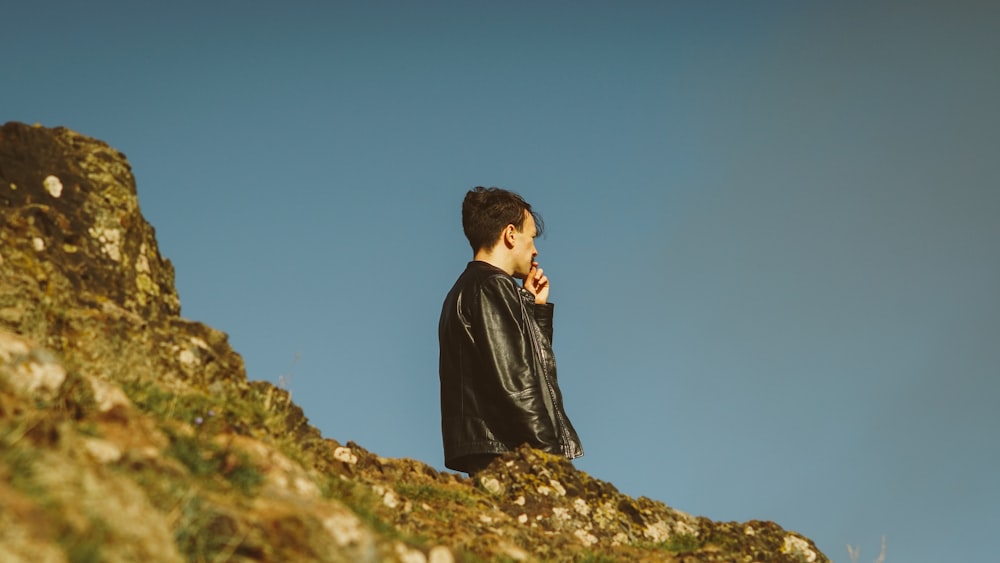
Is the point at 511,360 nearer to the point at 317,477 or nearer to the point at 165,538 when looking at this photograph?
the point at 317,477

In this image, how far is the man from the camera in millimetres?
8508

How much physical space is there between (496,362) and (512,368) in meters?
0.17

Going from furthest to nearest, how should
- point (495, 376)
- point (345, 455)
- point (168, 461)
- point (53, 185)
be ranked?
1. point (495, 376)
2. point (345, 455)
3. point (53, 185)
4. point (168, 461)

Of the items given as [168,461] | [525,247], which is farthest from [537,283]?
[168,461]

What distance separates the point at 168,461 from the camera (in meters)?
3.94

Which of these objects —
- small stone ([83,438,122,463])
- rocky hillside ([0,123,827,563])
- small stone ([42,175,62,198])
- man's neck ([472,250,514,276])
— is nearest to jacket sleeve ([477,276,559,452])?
man's neck ([472,250,514,276])

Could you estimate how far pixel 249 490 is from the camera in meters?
4.11

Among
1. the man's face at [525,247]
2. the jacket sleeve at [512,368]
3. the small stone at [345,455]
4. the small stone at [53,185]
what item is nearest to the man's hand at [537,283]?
the man's face at [525,247]

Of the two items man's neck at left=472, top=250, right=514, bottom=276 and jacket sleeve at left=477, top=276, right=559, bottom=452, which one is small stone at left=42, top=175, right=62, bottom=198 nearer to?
jacket sleeve at left=477, top=276, right=559, bottom=452

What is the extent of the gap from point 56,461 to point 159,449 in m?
0.83

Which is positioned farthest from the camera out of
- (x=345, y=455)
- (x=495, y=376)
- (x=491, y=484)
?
(x=495, y=376)

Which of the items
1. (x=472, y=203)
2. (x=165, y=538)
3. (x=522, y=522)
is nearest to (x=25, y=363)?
(x=165, y=538)

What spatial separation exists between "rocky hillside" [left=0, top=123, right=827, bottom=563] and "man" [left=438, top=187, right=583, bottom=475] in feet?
3.42

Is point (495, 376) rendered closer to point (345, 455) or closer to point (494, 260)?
point (494, 260)
